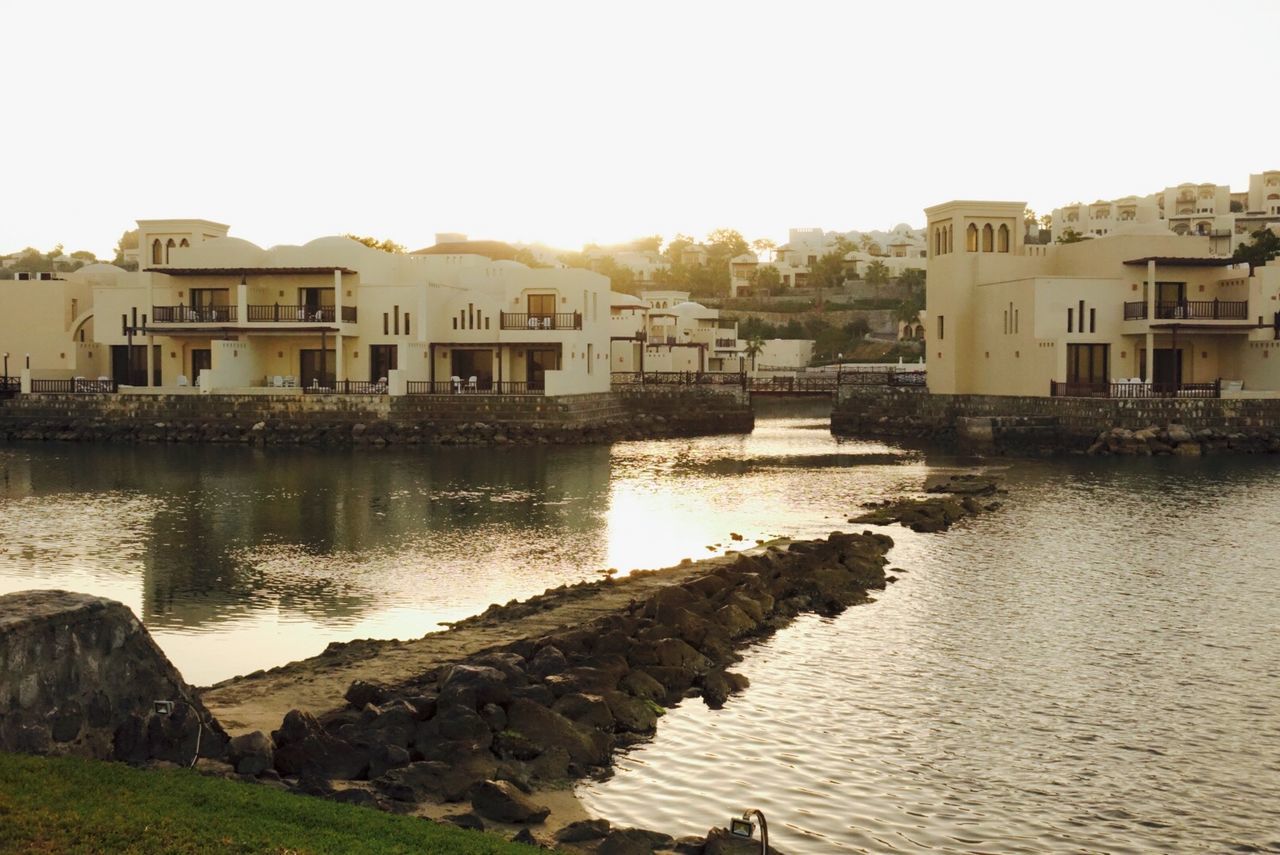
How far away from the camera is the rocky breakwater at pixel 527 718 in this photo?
35.8ft

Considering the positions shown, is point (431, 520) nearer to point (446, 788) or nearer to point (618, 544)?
point (618, 544)

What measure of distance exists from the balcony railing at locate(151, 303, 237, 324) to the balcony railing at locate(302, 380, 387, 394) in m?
5.02

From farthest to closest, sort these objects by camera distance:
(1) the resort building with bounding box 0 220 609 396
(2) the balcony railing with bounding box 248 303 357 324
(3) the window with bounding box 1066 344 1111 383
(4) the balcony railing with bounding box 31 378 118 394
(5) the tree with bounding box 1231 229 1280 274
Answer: (5) the tree with bounding box 1231 229 1280 274 → (4) the balcony railing with bounding box 31 378 118 394 → (1) the resort building with bounding box 0 220 609 396 → (2) the balcony railing with bounding box 248 303 357 324 → (3) the window with bounding box 1066 344 1111 383

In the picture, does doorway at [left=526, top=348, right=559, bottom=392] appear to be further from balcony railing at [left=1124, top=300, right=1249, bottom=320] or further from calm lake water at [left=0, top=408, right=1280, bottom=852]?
Answer: balcony railing at [left=1124, top=300, right=1249, bottom=320]

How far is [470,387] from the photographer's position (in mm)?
57281

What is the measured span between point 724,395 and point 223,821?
2374 inches

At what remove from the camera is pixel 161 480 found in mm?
40000

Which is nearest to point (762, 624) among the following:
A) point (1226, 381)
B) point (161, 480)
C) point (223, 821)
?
point (223, 821)

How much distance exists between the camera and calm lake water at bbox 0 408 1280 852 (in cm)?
1213

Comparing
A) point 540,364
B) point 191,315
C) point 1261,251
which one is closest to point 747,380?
point 540,364

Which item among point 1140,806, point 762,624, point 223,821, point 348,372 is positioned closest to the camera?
point 223,821

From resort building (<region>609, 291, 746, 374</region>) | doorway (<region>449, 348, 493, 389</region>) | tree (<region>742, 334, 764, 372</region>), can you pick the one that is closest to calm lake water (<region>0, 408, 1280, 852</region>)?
doorway (<region>449, 348, 493, 389</region>)

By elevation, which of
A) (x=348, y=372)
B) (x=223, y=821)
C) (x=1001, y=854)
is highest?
(x=348, y=372)

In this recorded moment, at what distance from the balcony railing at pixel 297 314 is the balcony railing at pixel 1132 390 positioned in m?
31.5
